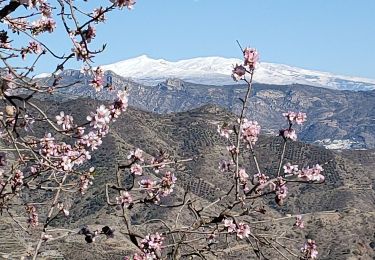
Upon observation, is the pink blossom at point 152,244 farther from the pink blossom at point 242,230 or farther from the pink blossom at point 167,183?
the pink blossom at point 167,183

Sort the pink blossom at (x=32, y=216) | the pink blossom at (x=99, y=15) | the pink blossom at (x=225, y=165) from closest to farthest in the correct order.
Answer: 1. the pink blossom at (x=99, y=15)
2. the pink blossom at (x=225, y=165)
3. the pink blossom at (x=32, y=216)

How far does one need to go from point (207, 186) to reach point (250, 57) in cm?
9763

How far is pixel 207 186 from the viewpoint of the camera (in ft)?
338

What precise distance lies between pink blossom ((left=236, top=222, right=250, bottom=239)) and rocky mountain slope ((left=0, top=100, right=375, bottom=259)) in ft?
104

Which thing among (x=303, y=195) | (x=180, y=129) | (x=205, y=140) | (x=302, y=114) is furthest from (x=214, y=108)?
(x=302, y=114)

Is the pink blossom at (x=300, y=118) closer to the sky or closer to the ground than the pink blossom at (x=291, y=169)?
closer to the sky

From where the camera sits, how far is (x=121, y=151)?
107000mm

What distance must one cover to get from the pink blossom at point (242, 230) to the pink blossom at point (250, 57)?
59.4 inches

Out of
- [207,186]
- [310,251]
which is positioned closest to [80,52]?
[310,251]

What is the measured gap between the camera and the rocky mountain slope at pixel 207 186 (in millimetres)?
59300

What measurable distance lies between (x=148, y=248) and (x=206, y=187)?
319 feet

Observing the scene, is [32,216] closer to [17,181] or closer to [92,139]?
[17,181]

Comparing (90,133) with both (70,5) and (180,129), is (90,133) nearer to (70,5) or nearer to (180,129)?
(70,5)

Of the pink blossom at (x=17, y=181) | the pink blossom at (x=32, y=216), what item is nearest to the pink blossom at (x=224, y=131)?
the pink blossom at (x=17, y=181)
